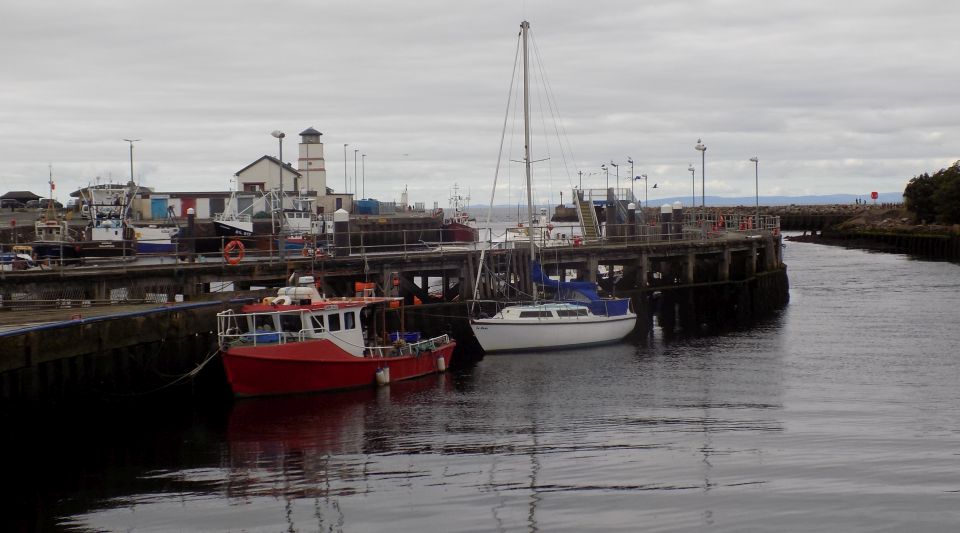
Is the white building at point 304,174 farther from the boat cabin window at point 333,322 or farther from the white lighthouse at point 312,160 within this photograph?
the boat cabin window at point 333,322

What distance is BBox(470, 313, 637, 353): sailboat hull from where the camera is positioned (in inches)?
1708

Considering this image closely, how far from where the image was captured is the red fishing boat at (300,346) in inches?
1307

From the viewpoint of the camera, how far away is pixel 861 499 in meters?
22.2

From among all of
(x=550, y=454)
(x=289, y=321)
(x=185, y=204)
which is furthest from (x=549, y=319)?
(x=185, y=204)

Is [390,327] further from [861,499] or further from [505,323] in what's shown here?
[861,499]

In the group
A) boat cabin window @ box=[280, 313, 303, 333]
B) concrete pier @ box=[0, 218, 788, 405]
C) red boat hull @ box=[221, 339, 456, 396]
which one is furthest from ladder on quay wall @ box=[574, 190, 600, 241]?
boat cabin window @ box=[280, 313, 303, 333]

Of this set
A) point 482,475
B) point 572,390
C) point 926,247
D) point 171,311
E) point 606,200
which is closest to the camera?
point 482,475

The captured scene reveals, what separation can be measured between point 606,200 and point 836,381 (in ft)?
118

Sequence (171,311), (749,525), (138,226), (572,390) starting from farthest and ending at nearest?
(138,226) < (572,390) < (171,311) < (749,525)

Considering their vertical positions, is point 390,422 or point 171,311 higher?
point 171,311

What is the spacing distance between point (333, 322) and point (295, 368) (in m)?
1.93

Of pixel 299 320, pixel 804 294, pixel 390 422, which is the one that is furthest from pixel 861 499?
pixel 804 294

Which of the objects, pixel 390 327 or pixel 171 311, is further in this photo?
pixel 390 327

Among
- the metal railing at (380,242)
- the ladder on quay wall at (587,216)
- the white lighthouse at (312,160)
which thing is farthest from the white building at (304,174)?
the ladder on quay wall at (587,216)
